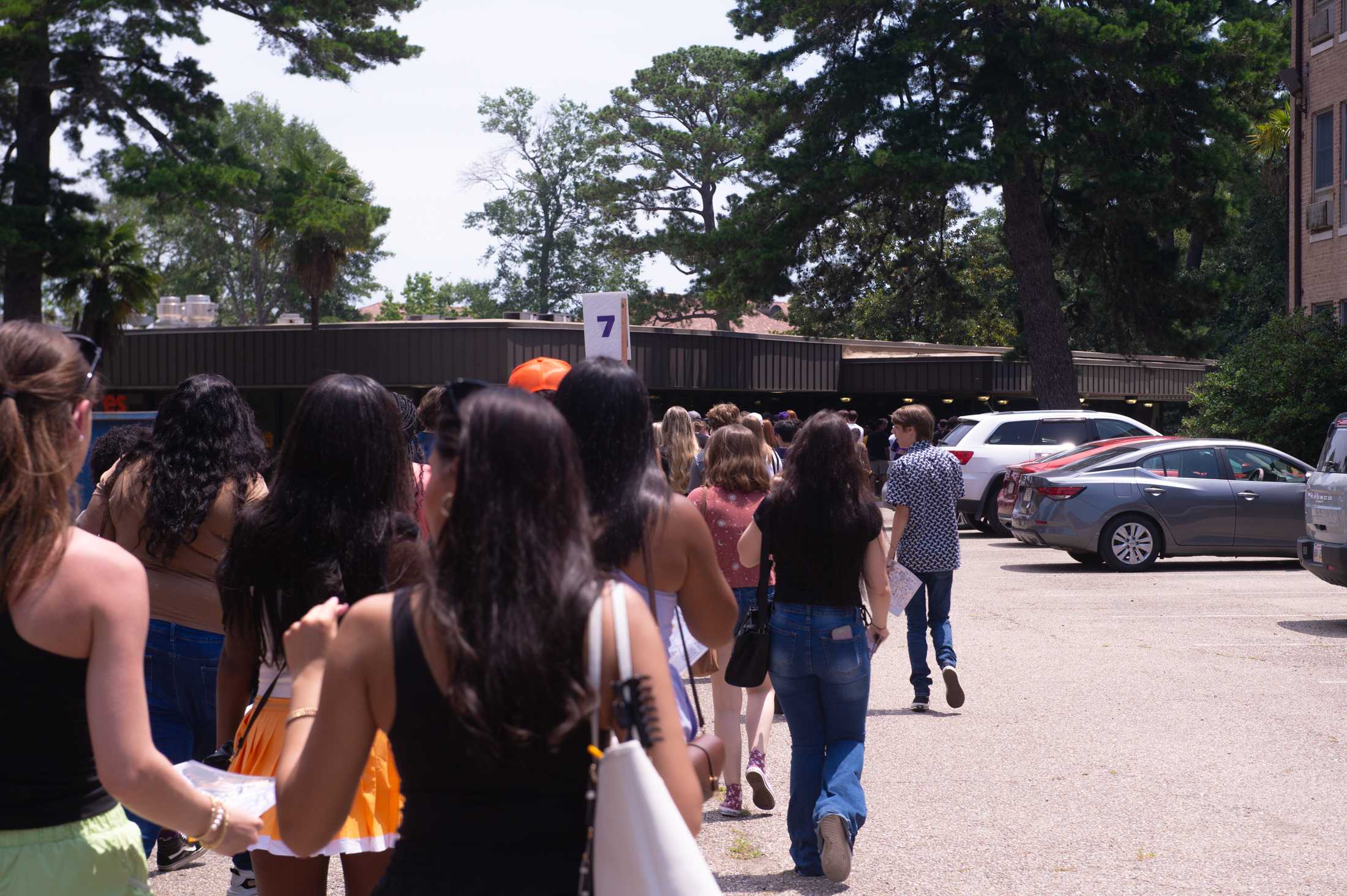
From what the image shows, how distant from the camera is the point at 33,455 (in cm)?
239

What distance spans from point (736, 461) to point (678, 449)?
7.70ft

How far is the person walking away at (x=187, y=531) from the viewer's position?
4.49m

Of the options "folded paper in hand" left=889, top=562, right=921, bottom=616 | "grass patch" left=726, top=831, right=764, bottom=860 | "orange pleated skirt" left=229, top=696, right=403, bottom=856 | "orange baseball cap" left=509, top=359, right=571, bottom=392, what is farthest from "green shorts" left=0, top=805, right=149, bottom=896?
"folded paper in hand" left=889, top=562, right=921, bottom=616

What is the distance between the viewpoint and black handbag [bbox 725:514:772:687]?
5551mm

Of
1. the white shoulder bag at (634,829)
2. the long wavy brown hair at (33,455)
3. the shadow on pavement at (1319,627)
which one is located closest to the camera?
the white shoulder bag at (634,829)

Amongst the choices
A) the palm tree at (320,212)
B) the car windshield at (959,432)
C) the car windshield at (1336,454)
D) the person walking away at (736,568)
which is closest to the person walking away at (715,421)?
the person walking away at (736,568)

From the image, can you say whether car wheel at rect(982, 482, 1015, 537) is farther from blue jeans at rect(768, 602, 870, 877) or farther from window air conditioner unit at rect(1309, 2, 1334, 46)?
blue jeans at rect(768, 602, 870, 877)

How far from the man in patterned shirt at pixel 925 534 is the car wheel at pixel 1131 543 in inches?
328

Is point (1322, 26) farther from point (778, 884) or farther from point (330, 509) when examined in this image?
point (330, 509)

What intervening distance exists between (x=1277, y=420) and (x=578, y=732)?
22541 millimetres

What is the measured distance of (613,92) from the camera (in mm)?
47500

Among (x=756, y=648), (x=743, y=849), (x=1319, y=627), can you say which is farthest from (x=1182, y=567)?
(x=756, y=648)

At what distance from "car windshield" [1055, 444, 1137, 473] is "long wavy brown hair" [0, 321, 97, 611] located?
50.3 ft

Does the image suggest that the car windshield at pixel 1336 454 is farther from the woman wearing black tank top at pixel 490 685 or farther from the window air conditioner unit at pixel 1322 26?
the window air conditioner unit at pixel 1322 26
